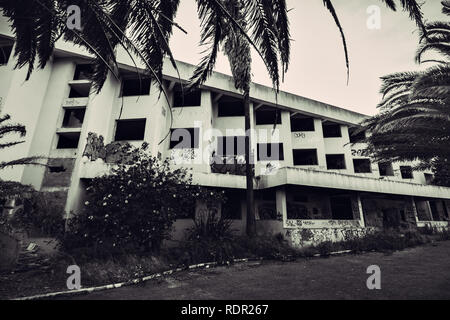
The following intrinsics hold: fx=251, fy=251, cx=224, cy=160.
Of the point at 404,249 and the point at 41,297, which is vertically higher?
the point at 404,249

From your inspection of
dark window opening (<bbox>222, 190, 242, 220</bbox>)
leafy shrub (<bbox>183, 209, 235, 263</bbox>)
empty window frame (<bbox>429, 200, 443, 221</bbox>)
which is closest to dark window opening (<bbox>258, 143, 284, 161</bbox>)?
dark window opening (<bbox>222, 190, 242, 220</bbox>)

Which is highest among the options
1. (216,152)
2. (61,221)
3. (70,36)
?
(216,152)

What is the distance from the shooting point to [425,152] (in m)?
6.27

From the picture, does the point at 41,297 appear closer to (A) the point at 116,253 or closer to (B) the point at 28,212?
(A) the point at 116,253

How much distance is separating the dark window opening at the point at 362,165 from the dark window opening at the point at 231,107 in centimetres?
1031

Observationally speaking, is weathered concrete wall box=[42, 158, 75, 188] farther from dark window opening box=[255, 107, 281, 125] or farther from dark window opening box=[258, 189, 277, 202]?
dark window opening box=[255, 107, 281, 125]

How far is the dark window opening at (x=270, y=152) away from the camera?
57.7ft

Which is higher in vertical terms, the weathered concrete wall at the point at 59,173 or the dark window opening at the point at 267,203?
the weathered concrete wall at the point at 59,173

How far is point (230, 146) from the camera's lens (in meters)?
17.6

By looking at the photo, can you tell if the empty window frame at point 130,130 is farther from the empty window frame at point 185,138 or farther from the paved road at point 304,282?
the paved road at point 304,282

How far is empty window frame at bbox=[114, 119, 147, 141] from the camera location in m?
16.5

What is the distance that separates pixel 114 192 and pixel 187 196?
2.80 meters

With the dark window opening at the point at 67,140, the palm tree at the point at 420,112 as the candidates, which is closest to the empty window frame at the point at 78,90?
the dark window opening at the point at 67,140
